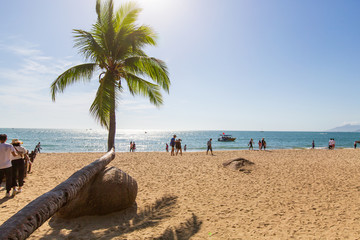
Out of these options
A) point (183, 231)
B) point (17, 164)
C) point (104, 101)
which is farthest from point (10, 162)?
point (183, 231)

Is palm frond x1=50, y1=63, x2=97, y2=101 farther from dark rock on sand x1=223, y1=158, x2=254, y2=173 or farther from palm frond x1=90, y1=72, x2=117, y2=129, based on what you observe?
dark rock on sand x1=223, y1=158, x2=254, y2=173

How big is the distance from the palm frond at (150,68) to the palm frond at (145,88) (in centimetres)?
27

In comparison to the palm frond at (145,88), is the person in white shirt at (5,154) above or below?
below

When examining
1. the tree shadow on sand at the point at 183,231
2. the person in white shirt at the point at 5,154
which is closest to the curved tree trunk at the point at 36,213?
the tree shadow on sand at the point at 183,231

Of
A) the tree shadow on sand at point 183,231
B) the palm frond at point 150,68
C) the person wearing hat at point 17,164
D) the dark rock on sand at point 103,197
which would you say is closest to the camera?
the tree shadow on sand at point 183,231

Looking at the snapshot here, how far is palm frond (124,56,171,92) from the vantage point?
791cm

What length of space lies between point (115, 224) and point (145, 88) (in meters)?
5.78

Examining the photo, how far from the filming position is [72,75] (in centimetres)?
808

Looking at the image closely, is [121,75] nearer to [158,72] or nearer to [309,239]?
[158,72]

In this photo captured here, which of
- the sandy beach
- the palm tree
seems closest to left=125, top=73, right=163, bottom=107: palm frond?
the palm tree

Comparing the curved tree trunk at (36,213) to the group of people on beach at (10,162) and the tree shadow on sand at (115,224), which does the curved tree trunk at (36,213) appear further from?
the group of people on beach at (10,162)

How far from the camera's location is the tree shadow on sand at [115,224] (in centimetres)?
405

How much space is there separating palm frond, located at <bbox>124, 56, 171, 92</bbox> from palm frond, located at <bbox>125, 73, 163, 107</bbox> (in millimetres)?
269

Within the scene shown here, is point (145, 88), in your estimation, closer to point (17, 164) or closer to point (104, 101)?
point (104, 101)
